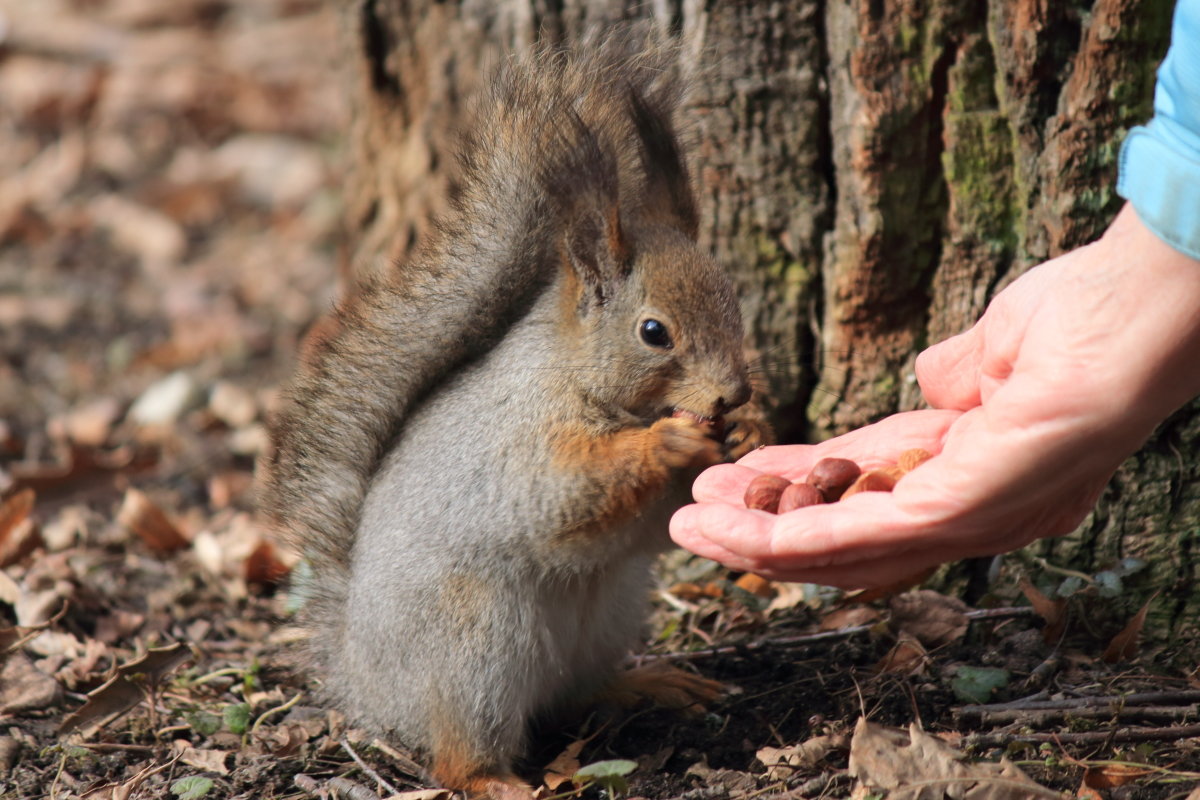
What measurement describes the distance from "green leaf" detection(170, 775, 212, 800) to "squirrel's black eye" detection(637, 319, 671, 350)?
92cm

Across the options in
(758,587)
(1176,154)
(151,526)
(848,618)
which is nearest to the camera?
(1176,154)

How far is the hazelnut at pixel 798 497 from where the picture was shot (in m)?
1.64

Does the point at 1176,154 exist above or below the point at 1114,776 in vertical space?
above

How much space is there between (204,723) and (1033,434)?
55.2 inches

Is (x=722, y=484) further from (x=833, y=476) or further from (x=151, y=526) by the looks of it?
(x=151, y=526)

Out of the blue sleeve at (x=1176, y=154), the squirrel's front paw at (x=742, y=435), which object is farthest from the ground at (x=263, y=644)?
the blue sleeve at (x=1176, y=154)

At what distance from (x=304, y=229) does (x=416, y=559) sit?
3232 mm

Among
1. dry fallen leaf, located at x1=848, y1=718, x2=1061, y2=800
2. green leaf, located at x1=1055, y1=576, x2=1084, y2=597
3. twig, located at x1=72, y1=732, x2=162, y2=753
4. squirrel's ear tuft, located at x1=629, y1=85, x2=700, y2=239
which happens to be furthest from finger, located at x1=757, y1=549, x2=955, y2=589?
twig, located at x1=72, y1=732, x2=162, y2=753

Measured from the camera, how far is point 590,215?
6.13 feet

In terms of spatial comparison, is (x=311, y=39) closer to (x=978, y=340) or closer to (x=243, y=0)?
(x=243, y=0)

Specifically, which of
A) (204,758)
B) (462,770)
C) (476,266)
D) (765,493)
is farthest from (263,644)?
(765,493)

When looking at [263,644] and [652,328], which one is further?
[263,644]

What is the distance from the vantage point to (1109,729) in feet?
5.50

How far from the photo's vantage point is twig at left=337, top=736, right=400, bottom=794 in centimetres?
185
